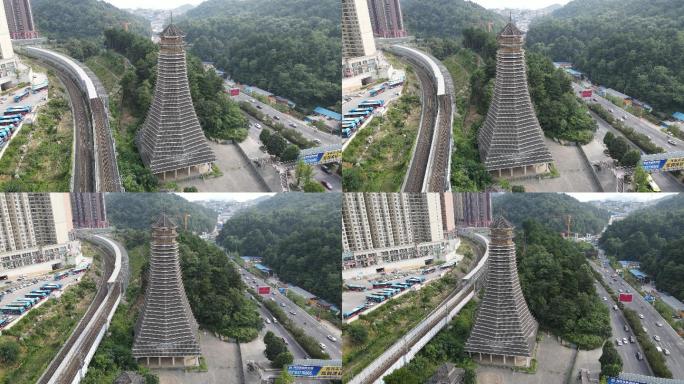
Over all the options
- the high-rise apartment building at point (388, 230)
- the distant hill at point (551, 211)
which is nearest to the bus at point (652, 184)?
the distant hill at point (551, 211)

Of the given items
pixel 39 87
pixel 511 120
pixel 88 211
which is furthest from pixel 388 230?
pixel 39 87

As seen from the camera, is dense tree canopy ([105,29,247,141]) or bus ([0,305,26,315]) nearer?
dense tree canopy ([105,29,247,141])

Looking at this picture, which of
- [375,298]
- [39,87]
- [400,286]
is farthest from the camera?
[400,286]

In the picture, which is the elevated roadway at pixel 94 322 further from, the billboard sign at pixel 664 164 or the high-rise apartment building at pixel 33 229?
the billboard sign at pixel 664 164

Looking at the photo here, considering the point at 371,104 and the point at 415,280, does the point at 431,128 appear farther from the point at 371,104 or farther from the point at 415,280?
the point at 415,280

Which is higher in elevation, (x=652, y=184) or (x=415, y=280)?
(x=652, y=184)

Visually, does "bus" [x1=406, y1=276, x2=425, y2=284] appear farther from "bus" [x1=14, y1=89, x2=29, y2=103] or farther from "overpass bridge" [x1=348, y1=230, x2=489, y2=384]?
"bus" [x1=14, y1=89, x2=29, y2=103]

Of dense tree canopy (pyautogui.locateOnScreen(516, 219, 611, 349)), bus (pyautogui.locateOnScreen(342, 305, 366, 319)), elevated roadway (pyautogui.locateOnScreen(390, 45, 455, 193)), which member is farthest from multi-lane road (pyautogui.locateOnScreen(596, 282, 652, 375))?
bus (pyautogui.locateOnScreen(342, 305, 366, 319))

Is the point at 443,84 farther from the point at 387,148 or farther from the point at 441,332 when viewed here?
the point at 441,332
